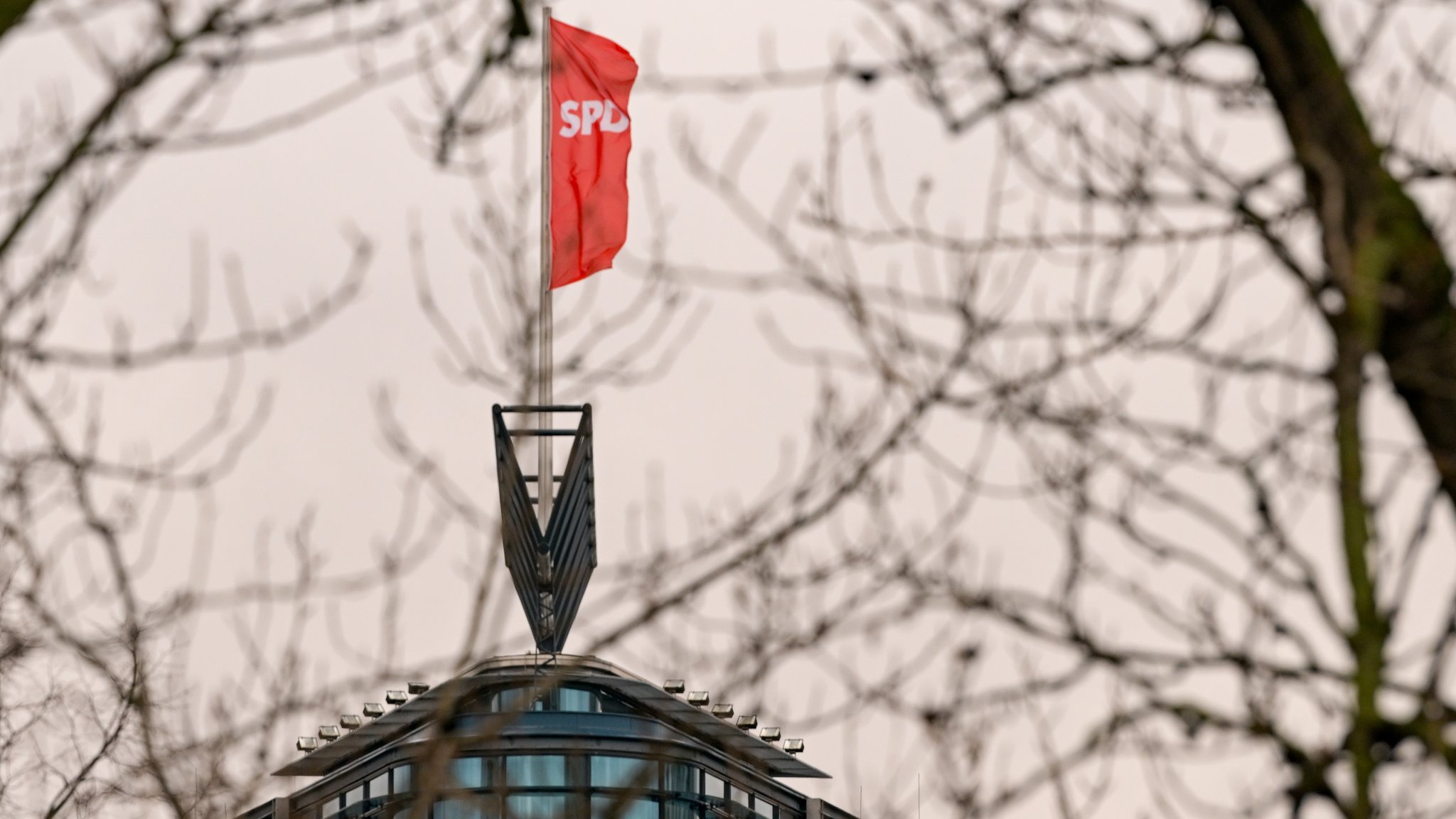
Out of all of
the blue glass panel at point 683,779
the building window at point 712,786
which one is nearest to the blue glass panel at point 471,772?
the blue glass panel at point 683,779

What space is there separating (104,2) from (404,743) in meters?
31.0

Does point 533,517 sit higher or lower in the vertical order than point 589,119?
lower

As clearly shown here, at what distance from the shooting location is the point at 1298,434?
579cm

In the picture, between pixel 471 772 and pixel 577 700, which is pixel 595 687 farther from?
pixel 471 772

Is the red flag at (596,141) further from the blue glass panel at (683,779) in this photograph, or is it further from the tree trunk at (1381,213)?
the tree trunk at (1381,213)

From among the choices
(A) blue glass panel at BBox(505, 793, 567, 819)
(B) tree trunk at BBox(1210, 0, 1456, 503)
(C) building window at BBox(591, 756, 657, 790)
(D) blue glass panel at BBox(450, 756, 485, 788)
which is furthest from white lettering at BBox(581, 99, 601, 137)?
(B) tree trunk at BBox(1210, 0, 1456, 503)

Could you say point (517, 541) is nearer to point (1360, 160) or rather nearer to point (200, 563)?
point (200, 563)

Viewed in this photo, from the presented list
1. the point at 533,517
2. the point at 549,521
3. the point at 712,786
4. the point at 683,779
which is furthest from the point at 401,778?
the point at 533,517

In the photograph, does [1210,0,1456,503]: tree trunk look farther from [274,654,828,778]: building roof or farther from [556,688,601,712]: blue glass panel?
[556,688,601,712]: blue glass panel

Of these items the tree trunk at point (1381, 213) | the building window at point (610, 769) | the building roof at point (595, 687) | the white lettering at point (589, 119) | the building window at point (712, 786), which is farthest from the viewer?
the building window at point (712, 786)

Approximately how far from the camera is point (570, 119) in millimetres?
29969

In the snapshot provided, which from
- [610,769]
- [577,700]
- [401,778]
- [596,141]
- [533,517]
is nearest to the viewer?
[533,517]

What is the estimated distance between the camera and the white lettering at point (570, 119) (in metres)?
29.8

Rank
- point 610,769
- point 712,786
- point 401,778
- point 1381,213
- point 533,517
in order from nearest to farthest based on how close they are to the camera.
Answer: point 1381,213 → point 533,517 → point 401,778 → point 610,769 → point 712,786
